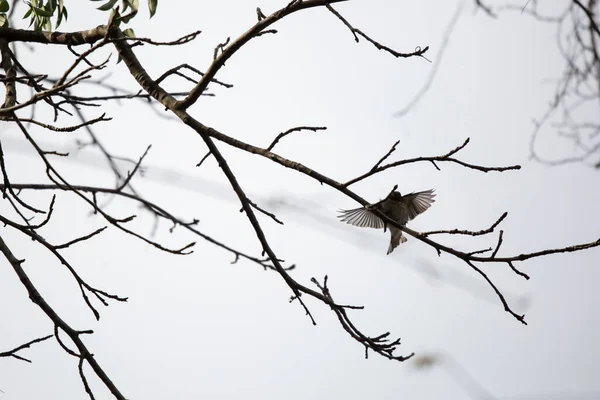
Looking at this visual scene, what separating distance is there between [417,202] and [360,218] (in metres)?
0.32

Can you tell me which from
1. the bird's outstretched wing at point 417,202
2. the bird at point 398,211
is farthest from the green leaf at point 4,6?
the bird's outstretched wing at point 417,202

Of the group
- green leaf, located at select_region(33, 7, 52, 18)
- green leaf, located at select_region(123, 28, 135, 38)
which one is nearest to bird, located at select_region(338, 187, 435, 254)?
green leaf, located at select_region(123, 28, 135, 38)

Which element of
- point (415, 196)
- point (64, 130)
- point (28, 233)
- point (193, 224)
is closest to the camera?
point (64, 130)

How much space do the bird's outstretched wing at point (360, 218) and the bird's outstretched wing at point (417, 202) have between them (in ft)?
0.61

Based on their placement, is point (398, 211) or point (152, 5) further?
point (398, 211)

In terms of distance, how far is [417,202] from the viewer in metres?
3.45

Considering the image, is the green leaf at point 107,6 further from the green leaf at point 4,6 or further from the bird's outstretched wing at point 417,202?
the bird's outstretched wing at point 417,202

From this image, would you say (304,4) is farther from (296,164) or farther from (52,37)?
(52,37)

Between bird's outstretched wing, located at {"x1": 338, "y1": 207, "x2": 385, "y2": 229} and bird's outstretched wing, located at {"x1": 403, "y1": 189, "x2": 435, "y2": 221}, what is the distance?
0.61 feet

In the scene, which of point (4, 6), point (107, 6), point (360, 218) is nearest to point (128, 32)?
point (107, 6)

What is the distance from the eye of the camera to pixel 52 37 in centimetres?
216

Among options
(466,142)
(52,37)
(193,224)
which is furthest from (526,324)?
(52,37)

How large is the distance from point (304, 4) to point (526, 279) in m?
1.04

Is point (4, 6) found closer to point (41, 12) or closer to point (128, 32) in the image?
point (41, 12)
